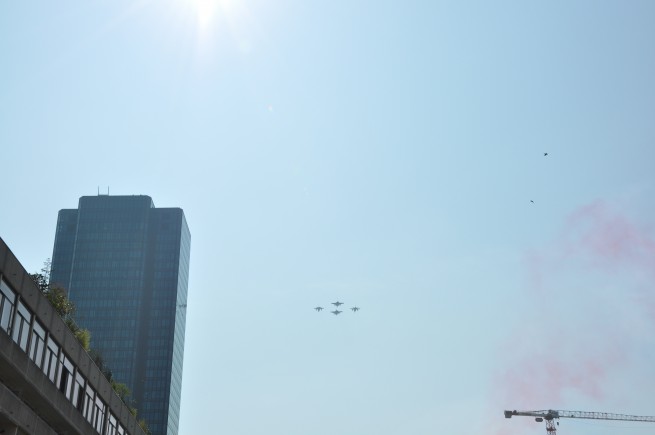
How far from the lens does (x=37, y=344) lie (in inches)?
1849

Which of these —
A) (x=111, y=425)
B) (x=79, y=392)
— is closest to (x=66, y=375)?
(x=79, y=392)

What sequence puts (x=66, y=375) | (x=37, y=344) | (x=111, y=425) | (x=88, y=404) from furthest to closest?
(x=111, y=425)
(x=88, y=404)
(x=66, y=375)
(x=37, y=344)

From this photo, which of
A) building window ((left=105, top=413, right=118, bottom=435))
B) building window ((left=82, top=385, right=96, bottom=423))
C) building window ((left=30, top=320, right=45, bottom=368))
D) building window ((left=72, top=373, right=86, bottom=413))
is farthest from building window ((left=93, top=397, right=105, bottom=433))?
building window ((left=30, top=320, right=45, bottom=368))

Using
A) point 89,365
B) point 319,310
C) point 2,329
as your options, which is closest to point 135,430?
point 89,365

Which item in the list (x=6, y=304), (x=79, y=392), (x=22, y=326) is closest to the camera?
(x=6, y=304)

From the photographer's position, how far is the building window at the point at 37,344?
4619 centimetres

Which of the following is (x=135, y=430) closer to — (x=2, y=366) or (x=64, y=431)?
(x=64, y=431)

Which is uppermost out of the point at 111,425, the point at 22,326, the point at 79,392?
the point at 22,326

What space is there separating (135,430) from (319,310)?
98858mm

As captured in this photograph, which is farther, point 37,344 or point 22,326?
point 37,344

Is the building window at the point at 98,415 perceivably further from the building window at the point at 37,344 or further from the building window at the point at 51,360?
the building window at the point at 37,344

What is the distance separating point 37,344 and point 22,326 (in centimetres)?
253

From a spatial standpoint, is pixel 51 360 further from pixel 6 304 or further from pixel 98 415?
pixel 98 415

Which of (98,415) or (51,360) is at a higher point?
(51,360)
